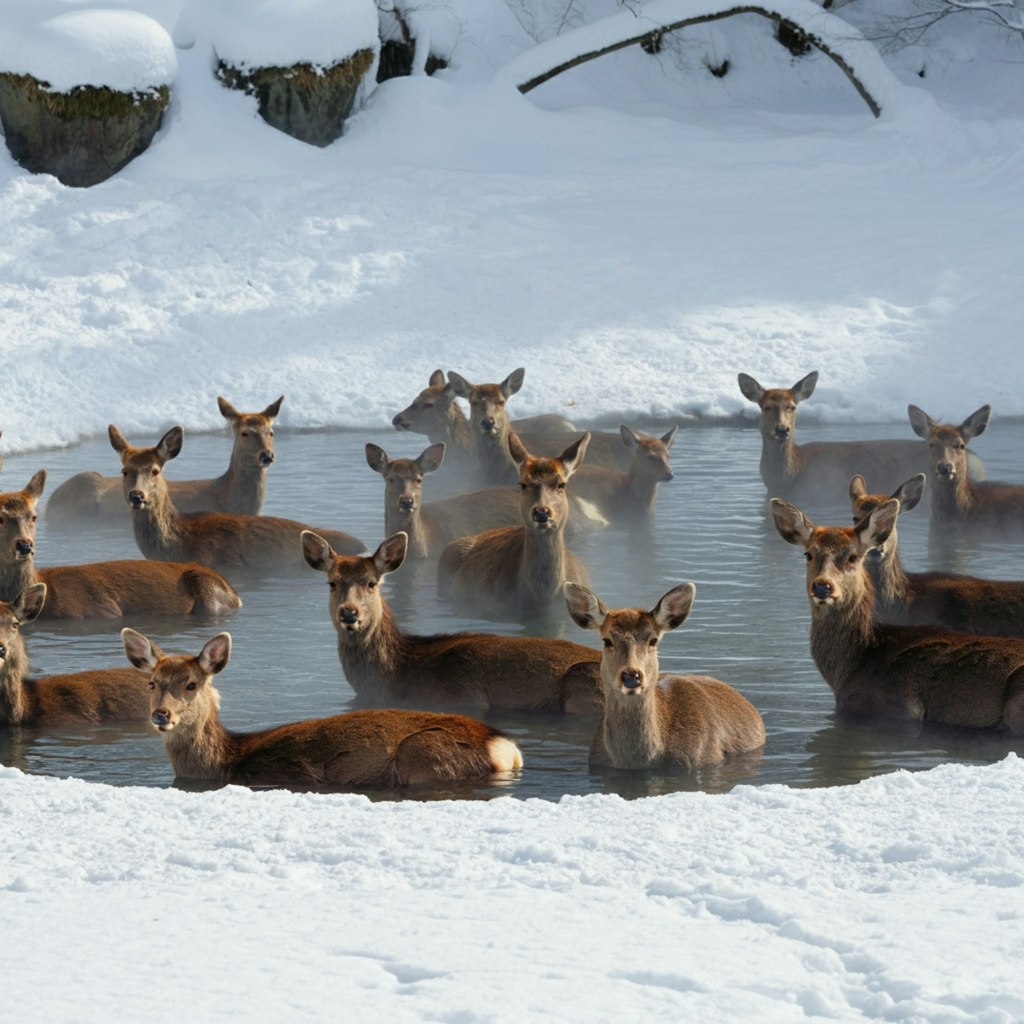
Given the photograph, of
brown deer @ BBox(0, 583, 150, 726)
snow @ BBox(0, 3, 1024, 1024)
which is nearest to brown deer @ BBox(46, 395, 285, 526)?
snow @ BBox(0, 3, 1024, 1024)

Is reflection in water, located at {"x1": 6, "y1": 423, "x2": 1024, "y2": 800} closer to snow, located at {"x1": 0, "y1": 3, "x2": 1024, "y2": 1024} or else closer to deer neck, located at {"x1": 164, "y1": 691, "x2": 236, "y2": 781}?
deer neck, located at {"x1": 164, "y1": 691, "x2": 236, "y2": 781}

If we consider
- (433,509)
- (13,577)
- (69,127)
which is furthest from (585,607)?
(69,127)

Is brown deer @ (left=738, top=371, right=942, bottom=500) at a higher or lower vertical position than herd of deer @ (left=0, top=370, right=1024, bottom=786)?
higher

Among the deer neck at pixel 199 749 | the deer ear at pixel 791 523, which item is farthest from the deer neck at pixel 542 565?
the deer neck at pixel 199 749

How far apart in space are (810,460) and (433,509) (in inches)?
146

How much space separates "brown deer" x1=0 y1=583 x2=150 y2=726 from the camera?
31.8 feet

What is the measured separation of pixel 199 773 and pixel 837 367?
13621mm

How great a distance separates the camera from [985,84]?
106 ft

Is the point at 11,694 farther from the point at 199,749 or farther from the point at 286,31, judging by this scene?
the point at 286,31

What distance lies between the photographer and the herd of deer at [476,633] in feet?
28.2

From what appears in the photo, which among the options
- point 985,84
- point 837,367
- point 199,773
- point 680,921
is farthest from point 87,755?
point 985,84

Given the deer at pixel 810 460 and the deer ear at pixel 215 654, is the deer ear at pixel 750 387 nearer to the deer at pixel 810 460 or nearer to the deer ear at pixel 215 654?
the deer at pixel 810 460

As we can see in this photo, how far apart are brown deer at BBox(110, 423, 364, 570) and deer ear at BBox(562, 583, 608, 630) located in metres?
4.79

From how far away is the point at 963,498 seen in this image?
14508 mm
